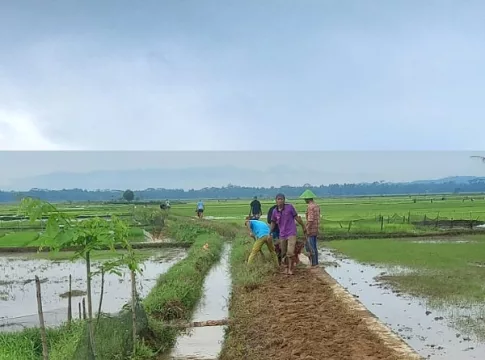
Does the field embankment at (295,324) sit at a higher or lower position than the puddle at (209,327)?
higher

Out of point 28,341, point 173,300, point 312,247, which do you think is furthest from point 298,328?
point 312,247

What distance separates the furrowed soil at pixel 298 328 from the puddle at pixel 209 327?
26cm

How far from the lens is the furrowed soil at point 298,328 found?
578cm

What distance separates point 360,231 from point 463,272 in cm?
1021

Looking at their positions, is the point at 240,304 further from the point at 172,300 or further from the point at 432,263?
the point at 432,263

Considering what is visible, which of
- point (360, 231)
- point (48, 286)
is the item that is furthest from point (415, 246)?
point (48, 286)

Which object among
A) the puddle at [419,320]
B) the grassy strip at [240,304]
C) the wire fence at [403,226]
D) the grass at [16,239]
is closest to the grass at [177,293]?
the grassy strip at [240,304]

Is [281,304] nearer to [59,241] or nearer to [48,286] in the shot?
[59,241]

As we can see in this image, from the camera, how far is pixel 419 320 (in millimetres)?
8102

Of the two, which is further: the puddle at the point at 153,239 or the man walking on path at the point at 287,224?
the puddle at the point at 153,239

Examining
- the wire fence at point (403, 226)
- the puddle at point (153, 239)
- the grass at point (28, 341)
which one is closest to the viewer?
the grass at point (28, 341)

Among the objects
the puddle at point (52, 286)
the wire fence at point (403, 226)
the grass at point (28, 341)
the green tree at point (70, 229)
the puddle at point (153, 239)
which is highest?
the green tree at point (70, 229)

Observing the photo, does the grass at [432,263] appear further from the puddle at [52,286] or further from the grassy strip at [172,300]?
the puddle at [52,286]

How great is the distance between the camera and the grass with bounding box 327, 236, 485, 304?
10070 millimetres
